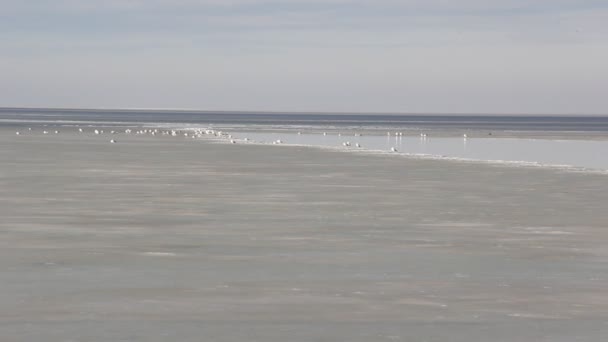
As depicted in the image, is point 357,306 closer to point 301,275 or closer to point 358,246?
point 301,275

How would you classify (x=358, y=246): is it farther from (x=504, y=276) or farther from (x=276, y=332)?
(x=276, y=332)

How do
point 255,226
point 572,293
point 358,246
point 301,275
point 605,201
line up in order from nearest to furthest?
point 572,293 → point 301,275 → point 358,246 → point 255,226 → point 605,201

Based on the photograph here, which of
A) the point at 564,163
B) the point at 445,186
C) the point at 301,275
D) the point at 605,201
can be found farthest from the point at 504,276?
the point at 564,163

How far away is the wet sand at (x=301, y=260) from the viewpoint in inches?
489

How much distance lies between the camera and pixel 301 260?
1769 centimetres

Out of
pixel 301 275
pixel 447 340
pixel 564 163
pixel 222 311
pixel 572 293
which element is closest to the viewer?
pixel 447 340

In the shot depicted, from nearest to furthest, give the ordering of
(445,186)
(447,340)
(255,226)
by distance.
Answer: (447,340) → (255,226) → (445,186)

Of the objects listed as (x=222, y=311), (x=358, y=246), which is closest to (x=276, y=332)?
(x=222, y=311)

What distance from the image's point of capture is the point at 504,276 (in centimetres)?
1617

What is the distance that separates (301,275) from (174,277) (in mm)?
1627

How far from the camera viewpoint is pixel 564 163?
50.2 meters

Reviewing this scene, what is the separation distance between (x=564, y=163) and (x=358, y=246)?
3216 cm

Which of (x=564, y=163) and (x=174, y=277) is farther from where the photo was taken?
(x=564, y=163)

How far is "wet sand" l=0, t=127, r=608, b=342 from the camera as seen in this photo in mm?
12414
